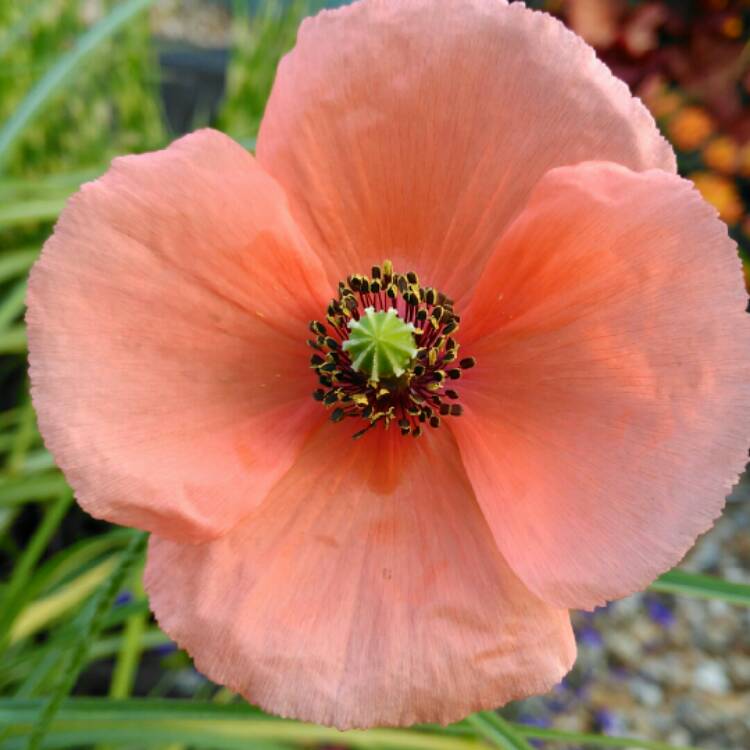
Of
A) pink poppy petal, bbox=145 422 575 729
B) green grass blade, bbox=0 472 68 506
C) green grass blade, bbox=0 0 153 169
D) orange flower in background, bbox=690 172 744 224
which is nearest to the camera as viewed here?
pink poppy petal, bbox=145 422 575 729

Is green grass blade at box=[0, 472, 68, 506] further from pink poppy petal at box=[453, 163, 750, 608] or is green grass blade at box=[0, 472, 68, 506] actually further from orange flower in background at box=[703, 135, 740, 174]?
orange flower in background at box=[703, 135, 740, 174]

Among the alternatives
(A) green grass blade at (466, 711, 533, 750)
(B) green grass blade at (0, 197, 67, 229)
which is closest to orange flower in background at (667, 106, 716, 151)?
(B) green grass blade at (0, 197, 67, 229)

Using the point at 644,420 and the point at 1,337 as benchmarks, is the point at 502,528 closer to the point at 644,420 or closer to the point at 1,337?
the point at 644,420

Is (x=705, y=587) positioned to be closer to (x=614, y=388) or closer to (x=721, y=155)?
(x=614, y=388)

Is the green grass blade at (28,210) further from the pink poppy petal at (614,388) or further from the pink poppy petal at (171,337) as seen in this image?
the pink poppy petal at (614,388)

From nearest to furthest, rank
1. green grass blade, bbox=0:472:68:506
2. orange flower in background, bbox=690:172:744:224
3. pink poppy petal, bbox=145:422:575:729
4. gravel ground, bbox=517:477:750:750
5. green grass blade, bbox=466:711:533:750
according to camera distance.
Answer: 1. pink poppy petal, bbox=145:422:575:729
2. green grass blade, bbox=466:711:533:750
3. green grass blade, bbox=0:472:68:506
4. gravel ground, bbox=517:477:750:750
5. orange flower in background, bbox=690:172:744:224

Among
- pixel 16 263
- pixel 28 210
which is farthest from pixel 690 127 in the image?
pixel 28 210

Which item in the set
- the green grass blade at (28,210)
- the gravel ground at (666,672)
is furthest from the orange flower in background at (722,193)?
the green grass blade at (28,210)
